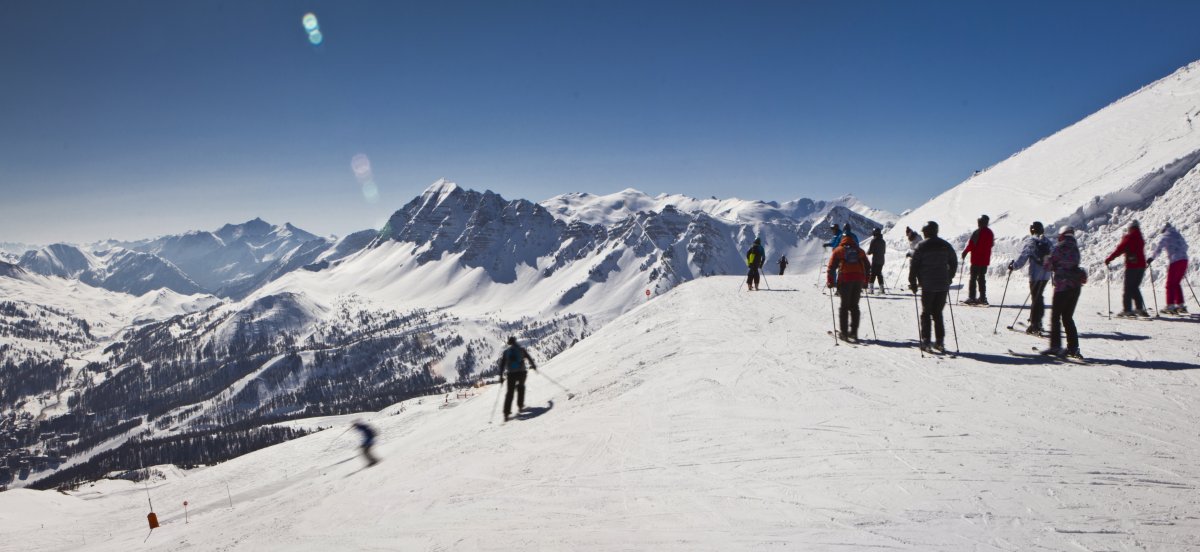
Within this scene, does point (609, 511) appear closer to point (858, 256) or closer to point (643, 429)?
point (643, 429)

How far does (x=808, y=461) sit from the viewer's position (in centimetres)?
718

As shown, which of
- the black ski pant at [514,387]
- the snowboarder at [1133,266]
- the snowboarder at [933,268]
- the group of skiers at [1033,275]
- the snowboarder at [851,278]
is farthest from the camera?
the snowboarder at [1133,266]

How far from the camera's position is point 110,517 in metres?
26.3

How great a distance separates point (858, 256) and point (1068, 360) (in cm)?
464

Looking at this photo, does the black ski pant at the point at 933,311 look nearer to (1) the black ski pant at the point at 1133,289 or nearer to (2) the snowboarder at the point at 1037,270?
(2) the snowboarder at the point at 1037,270

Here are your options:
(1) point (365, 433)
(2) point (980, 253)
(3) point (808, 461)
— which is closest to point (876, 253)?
(2) point (980, 253)

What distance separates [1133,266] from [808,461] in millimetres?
14878

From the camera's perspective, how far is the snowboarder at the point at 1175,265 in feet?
48.7

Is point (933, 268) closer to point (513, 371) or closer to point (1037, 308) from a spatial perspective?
point (1037, 308)

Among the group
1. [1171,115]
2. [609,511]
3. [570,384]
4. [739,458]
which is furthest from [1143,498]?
[1171,115]

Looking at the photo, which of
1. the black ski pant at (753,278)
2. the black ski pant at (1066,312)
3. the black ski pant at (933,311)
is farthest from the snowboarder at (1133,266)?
the black ski pant at (753,278)

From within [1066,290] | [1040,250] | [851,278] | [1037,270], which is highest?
[1040,250]

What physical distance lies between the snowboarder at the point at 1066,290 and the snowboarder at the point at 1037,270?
277cm

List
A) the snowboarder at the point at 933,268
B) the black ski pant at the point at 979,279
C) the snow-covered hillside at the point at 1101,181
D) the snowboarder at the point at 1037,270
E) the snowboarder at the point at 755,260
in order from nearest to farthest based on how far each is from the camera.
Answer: the snowboarder at the point at 933,268
the snowboarder at the point at 1037,270
the black ski pant at the point at 979,279
the snow-covered hillside at the point at 1101,181
the snowboarder at the point at 755,260
